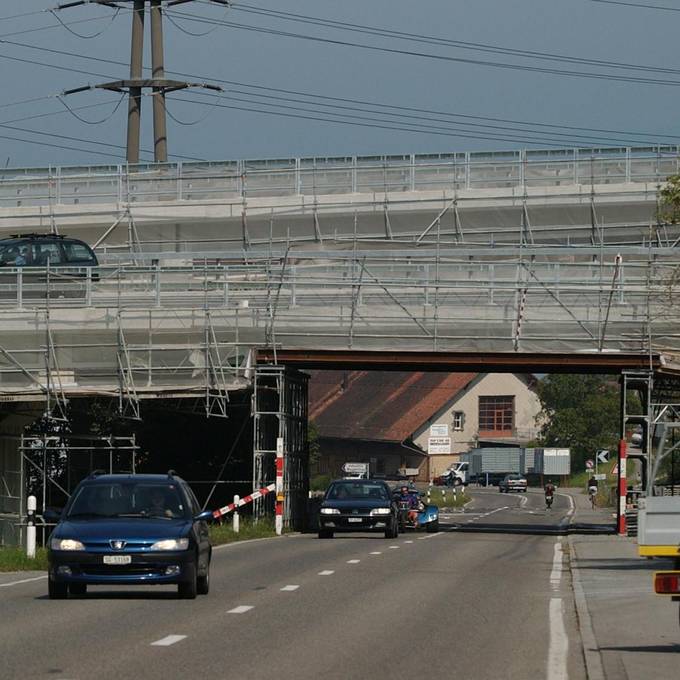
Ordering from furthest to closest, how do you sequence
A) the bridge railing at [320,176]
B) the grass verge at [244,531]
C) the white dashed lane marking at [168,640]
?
the bridge railing at [320,176] → the grass verge at [244,531] → the white dashed lane marking at [168,640]

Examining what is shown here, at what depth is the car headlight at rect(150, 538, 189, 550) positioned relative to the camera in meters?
19.0

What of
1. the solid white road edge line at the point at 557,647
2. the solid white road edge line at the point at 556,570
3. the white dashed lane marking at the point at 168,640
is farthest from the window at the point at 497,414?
the white dashed lane marking at the point at 168,640

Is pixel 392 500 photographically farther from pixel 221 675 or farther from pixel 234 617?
pixel 221 675

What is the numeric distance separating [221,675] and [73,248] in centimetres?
3712

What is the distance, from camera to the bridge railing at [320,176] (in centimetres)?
6138

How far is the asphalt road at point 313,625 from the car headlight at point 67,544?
0.60 metres

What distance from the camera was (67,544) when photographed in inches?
747

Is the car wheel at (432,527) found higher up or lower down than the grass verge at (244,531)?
lower down

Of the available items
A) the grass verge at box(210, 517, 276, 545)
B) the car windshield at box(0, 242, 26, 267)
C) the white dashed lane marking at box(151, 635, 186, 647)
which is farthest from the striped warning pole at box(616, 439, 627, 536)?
the white dashed lane marking at box(151, 635, 186, 647)

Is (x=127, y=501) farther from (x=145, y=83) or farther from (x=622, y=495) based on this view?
(x=145, y=83)

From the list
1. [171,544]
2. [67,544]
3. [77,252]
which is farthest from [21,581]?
[77,252]

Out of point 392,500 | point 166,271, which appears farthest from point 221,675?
point 166,271

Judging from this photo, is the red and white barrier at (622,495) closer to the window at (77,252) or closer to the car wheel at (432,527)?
the car wheel at (432,527)

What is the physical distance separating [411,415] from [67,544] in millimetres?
104297
